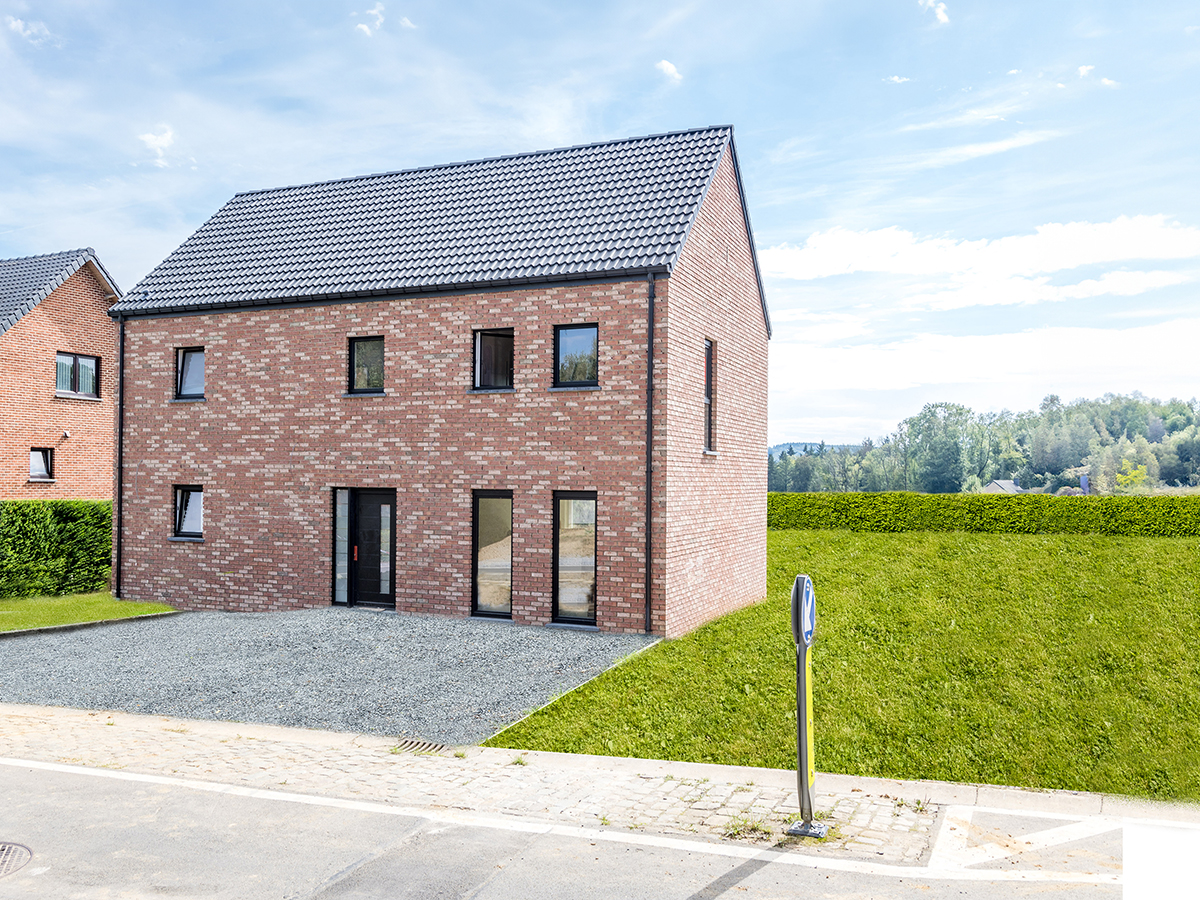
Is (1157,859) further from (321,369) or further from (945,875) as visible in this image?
(321,369)

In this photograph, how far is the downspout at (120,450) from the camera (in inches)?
673

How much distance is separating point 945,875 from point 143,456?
53.3ft

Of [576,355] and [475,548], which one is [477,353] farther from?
[475,548]

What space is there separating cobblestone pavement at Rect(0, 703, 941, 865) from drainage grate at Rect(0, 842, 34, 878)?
1.60 metres

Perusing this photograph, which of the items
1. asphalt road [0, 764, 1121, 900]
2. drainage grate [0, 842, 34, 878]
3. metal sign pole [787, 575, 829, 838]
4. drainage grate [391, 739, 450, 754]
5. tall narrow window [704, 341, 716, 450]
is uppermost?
tall narrow window [704, 341, 716, 450]

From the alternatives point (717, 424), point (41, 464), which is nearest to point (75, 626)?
point (717, 424)

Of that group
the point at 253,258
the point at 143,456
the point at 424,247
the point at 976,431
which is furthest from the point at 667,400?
the point at 976,431

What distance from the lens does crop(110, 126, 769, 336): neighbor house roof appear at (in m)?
13.9

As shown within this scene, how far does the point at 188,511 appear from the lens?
16828 millimetres

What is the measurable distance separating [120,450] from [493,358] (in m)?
8.34

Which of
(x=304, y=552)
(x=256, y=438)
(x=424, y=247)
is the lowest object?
(x=304, y=552)

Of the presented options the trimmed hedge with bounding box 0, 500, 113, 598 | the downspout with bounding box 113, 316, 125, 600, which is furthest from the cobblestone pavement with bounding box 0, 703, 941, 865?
the trimmed hedge with bounding box 0, 500, 113, 598

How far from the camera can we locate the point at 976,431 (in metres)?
98.2

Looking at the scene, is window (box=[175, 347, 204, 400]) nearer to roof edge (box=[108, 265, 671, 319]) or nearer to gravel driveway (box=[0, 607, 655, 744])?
roof edge (box=[108, 265, 671, 319])
